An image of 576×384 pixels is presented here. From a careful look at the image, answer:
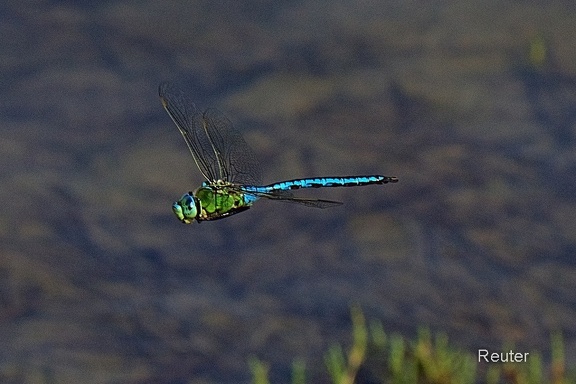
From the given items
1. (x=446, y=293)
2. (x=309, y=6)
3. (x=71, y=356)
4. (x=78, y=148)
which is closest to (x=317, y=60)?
(x=309, y=6)

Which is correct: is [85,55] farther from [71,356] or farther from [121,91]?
[71,356]

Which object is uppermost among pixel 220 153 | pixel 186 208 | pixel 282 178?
pixel 282 178

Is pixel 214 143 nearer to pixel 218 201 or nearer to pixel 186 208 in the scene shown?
pixel 218 201

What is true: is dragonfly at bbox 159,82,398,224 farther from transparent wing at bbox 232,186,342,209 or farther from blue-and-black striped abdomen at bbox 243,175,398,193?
blue-and-black striped abdomen at bbox 243,175,398,193

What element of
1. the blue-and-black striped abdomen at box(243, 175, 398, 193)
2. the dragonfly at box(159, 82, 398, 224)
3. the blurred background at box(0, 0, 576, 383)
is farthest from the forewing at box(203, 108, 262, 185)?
the blurred background at box(0, 0, 576, 383)

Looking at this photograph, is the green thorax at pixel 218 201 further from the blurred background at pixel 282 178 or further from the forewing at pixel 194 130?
the blurred background at pixel 282 178

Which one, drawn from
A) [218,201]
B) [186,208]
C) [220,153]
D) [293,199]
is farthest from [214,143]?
[293,199]
